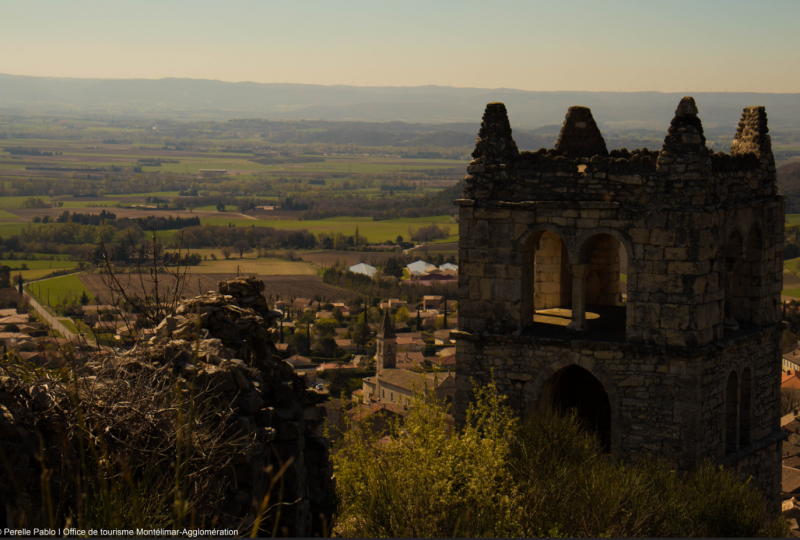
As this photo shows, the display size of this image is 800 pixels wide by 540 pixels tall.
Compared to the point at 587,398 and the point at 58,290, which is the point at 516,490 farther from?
the point at 58,290

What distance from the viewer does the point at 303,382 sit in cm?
1038

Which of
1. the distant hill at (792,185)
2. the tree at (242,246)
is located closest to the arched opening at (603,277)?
the distant hill at (792,185)

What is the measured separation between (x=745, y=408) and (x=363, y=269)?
4731 inches

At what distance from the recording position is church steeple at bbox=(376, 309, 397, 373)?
74125mm

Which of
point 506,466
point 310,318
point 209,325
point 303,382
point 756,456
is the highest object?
point 209,325

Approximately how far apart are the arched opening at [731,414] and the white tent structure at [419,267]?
117 m

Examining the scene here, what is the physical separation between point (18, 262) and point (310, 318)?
137ft

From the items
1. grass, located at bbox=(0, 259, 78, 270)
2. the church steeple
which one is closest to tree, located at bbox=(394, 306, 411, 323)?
the church steeple

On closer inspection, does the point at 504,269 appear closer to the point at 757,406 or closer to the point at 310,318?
the point at 757,406

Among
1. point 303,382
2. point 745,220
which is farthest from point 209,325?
point 745,220

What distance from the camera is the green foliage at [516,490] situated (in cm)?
980

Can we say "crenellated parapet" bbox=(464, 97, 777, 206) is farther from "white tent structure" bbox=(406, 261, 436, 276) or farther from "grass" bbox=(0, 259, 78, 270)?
"white tent structure" bbox=(406, 261, 436, 276)

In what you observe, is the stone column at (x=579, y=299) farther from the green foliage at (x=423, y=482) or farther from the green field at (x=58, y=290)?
the green field at (x=58, y=290)

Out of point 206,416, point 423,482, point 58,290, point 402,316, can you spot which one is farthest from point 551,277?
point 402,316
